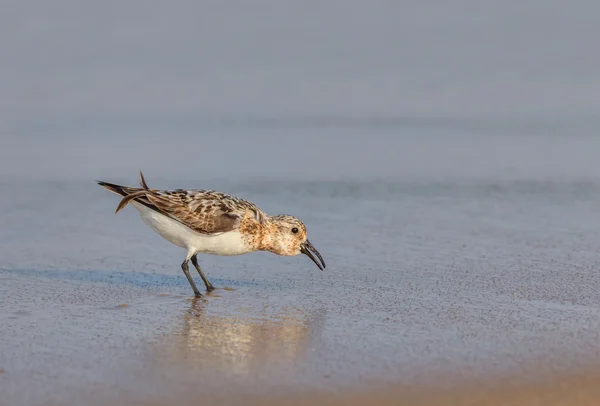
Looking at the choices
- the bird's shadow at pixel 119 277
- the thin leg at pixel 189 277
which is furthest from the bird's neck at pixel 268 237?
the thin leg at pixel 189 277

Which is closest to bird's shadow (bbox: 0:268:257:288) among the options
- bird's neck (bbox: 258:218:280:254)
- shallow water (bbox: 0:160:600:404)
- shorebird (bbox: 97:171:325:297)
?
shallow water (bbox: 0:160:600:404)

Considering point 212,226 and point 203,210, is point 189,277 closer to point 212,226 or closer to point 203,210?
point 212,226

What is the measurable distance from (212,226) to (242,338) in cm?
228

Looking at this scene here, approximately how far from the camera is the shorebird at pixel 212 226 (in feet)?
27.0

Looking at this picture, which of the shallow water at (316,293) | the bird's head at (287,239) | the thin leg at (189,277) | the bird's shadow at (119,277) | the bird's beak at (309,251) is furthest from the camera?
the bird's head at (287,239)

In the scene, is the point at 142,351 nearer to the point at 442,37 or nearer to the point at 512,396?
the point at 512,396

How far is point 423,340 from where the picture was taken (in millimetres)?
5926

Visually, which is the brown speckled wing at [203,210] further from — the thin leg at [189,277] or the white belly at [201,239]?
the thin leg at [189,277]

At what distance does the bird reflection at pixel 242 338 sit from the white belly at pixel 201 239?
94 centimetres

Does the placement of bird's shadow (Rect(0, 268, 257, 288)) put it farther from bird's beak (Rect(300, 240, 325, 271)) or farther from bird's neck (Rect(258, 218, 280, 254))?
bird's beak (Rect(300, 240, 325, 271))

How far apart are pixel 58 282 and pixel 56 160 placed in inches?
205

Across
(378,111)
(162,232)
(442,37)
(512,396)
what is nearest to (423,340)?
(512,396)

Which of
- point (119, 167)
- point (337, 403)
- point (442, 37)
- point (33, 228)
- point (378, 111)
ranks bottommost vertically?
point (337, 403)

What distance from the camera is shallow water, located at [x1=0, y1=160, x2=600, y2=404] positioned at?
5.34 metres
